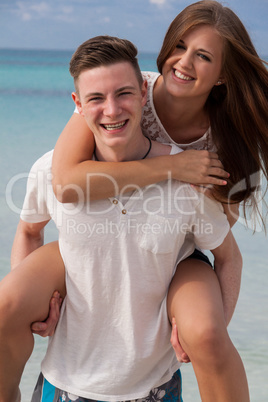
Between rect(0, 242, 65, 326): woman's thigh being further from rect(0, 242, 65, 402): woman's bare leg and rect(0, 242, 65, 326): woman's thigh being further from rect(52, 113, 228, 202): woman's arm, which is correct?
rect(52, 113, 228, 202): woman's arm

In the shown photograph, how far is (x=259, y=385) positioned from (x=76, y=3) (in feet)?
91.2

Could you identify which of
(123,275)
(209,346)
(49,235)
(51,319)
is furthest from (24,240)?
(49,235)

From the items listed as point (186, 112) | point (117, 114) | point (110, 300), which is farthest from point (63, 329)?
point (186, 112)

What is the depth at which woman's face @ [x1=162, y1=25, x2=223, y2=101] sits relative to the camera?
2.25 meters

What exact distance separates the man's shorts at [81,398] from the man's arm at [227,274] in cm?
33

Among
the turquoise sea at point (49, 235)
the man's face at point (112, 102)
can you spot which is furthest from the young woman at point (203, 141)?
Answer: the turquoise sea at point (49, 235)

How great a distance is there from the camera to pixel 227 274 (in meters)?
2.21

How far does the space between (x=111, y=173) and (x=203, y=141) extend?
0.48m

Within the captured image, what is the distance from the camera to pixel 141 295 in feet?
6.85

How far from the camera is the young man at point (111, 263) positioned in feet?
6.61

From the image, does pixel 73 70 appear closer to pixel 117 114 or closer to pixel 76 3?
pixel 117 114

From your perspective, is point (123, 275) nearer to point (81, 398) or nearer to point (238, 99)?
point (81, 398)

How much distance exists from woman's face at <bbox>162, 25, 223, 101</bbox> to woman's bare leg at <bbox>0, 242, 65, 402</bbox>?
81 centimetres

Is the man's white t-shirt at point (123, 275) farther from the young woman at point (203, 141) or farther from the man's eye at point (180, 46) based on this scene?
the man's eye at point (180, 46)
